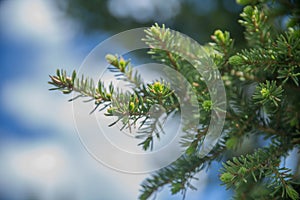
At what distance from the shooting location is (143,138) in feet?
1.42

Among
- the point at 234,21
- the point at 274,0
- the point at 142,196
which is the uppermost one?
the point at 234,21

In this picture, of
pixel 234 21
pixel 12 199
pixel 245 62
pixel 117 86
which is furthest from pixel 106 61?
pixel 12 199

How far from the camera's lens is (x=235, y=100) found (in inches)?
19.6

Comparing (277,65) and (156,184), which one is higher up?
(277,65)

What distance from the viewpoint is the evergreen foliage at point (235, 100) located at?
0.39 metres

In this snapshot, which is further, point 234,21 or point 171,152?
point 234,21

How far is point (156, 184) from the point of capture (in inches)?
20.0

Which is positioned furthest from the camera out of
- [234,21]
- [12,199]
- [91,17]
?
[12,199]

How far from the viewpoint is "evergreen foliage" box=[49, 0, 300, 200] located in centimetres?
39

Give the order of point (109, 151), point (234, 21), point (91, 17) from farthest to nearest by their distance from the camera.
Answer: point (91, 17) → point (234, 21) → point (109, 151)

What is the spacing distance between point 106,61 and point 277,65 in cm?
17

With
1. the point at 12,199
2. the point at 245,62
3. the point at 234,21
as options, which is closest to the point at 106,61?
the point at 245,62

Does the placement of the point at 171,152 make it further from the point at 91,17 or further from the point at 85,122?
the point at 91,17

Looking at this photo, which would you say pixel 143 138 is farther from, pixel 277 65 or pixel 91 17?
pixel 91 17
